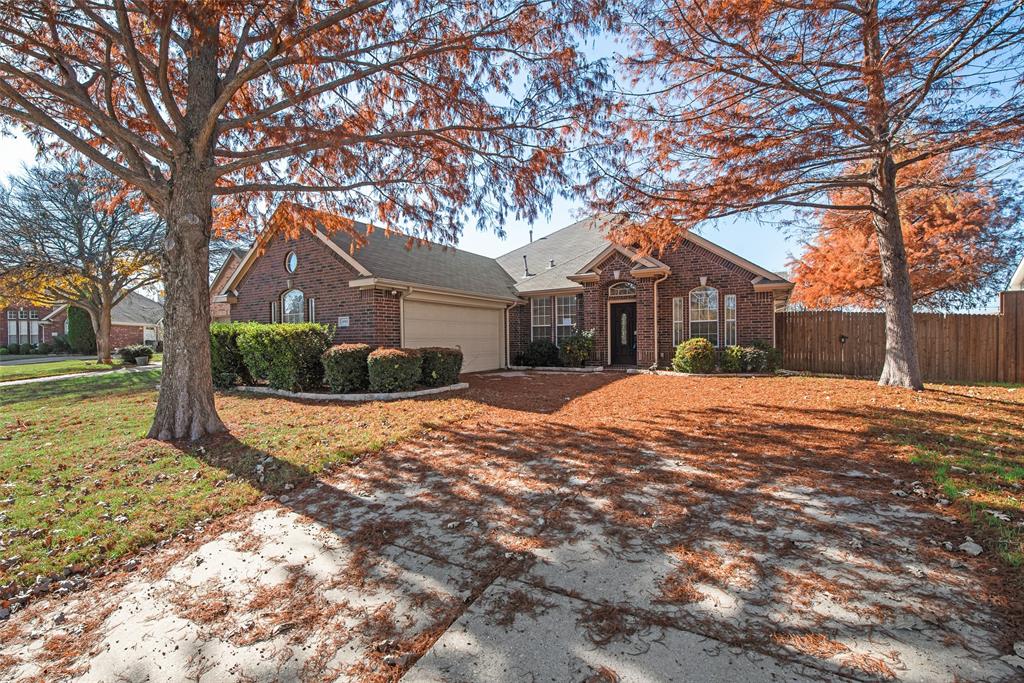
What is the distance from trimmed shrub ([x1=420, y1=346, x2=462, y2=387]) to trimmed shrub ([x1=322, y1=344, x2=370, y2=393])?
50.3 inches

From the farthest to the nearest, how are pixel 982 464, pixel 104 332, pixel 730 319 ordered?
pixel 104 332 < pixel 730 319 < pixel 982 464

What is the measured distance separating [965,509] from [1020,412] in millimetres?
5805

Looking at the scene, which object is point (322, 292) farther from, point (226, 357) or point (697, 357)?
point (697, 357)

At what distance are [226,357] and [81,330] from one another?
31808 mm

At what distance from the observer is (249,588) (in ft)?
9.45

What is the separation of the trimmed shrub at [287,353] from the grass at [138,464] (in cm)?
131

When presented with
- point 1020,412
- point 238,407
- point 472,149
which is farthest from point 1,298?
point 1020,412

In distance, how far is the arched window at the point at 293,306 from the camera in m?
14.0

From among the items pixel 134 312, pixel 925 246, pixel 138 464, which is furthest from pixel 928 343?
pixel 134 312

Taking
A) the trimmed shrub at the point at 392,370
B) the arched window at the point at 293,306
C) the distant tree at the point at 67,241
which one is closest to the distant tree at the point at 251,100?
the trimmed shrub at the point at 392,370

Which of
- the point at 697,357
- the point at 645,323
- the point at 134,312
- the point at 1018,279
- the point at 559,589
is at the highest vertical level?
the point at 134,312

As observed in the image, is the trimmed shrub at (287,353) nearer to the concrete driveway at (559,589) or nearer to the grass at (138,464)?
the grass at (138,464)

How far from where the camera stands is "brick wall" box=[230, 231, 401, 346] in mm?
12461

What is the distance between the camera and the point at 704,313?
15.2m
